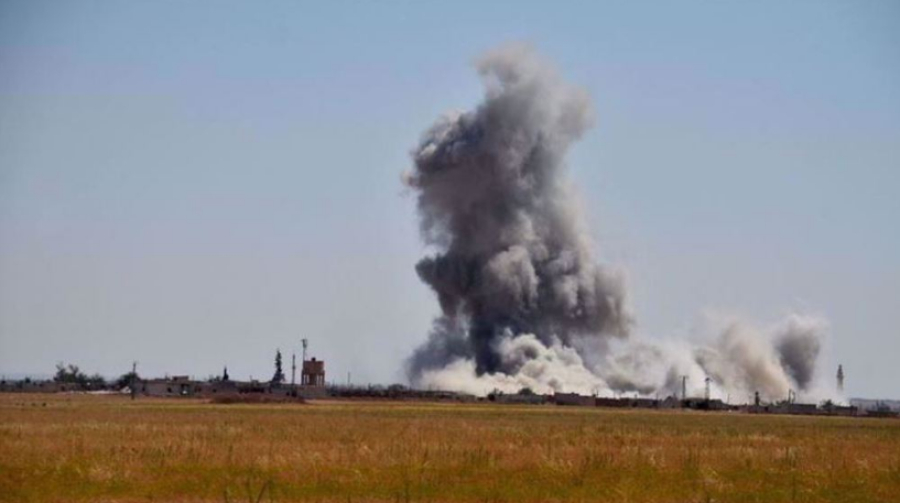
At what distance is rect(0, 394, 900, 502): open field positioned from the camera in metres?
35.7

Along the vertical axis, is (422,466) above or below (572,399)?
below

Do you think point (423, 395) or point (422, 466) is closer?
point (422, 466)

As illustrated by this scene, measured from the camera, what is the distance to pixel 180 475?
38375 mm

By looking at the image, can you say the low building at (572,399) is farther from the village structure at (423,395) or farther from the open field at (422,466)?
the open field at (422,466)

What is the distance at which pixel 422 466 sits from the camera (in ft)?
135

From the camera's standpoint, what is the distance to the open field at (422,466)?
35.7 m

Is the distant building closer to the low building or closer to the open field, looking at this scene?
the low building

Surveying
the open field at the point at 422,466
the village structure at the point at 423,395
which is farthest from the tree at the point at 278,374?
the open field at the point at 422,466

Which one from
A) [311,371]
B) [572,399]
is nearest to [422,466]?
[572,399]

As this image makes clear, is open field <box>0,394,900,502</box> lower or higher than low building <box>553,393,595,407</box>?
lower

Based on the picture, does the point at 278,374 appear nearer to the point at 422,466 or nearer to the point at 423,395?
the point at 423,395

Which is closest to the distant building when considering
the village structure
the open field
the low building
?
the village structure

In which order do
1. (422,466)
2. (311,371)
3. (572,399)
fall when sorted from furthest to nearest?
(311,371)
(572,399)
(422,466)

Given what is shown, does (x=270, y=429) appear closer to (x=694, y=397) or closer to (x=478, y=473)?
(x=478, y=473)
